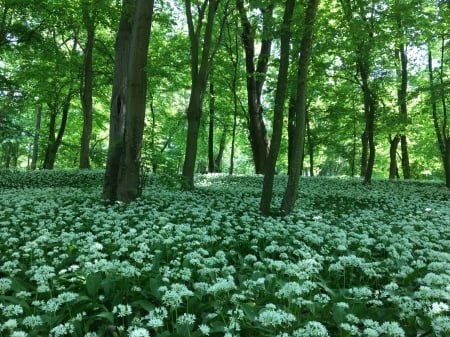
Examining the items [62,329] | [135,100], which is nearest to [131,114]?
[135,100]

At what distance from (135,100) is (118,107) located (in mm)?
798

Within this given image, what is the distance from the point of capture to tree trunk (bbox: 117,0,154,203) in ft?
32.2

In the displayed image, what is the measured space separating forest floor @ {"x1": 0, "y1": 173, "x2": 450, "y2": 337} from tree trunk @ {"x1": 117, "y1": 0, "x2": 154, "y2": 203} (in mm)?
1682

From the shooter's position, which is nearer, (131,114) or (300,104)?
(300,104)

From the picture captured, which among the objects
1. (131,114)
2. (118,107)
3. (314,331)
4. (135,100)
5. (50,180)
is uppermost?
(135,100)

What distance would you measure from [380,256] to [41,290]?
4.88m

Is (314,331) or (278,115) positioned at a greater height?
(278,115)

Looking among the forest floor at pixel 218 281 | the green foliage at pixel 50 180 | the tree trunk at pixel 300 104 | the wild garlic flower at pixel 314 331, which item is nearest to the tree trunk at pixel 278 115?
the tree trunk at pixel 300 104

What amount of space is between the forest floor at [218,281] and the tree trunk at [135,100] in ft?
5.52

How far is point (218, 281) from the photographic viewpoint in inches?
154

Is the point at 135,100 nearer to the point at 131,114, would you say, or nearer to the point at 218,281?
the point at 131,114

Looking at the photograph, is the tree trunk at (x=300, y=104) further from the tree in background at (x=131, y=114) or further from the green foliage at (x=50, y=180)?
the green foliage at (x=50, y=180)

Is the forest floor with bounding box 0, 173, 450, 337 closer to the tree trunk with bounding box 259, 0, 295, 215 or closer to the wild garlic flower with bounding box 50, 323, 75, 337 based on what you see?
the wild garlic flower with bounding box 50, 323, 75, 337

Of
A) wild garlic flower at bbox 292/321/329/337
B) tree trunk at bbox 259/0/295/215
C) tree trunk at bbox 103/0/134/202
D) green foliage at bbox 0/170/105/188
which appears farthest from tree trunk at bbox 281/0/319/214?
green foliage at bbox 0/170/105/188
